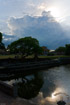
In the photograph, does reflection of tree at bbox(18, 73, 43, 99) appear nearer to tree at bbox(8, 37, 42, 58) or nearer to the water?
the water

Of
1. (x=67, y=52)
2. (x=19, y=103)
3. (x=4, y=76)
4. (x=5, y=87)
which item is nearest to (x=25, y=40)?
(x=4, y=76)

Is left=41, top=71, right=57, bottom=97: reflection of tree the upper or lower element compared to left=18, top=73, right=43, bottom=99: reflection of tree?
lower

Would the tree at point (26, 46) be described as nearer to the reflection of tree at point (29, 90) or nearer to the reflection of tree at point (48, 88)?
the reflection of tree at point (48, 88)

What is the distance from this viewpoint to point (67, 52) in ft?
238

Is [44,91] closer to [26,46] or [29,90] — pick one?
[29,90]

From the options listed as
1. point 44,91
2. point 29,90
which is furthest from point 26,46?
point 44,91

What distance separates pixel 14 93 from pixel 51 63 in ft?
113

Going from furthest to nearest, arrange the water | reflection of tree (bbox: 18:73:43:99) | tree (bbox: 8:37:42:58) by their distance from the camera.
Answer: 1. tree (bbox: 8:37:42:58)
2. reflection of tree (bbox: 18:73:43:99)
3. the water

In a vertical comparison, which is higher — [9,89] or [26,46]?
[26,46]

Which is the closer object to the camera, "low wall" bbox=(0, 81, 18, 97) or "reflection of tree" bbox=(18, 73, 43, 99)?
"low wall" bbox=(0, 81, 18, 97)

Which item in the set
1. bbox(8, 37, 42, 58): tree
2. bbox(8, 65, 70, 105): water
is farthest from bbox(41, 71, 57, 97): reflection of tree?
bbox(8, 37, 42, 58): tree

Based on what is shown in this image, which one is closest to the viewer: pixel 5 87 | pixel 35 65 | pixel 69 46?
pixel 5 87

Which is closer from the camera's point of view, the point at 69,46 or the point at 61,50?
the point at 69,46

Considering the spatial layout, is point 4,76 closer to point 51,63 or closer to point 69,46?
point 51,63
